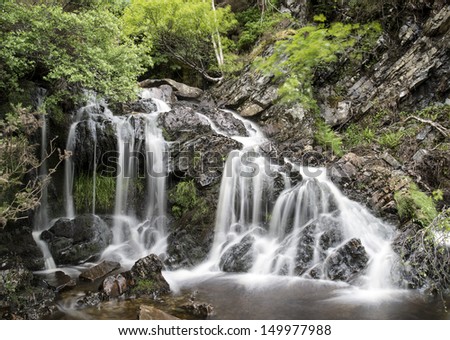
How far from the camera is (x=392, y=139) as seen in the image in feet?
34.7

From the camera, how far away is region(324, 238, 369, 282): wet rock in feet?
23.2

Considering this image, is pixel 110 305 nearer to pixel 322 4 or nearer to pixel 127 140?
pixel 127 140

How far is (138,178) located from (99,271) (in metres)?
3.60

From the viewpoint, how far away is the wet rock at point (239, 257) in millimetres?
7941

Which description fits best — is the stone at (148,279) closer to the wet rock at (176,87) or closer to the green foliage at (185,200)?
the green foliage at (185,200)

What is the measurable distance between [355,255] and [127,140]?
712cm

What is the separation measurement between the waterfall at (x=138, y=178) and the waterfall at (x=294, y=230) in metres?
1.93

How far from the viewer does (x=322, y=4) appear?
14.8 metres

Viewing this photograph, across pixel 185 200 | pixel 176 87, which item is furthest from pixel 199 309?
pixel 176 87

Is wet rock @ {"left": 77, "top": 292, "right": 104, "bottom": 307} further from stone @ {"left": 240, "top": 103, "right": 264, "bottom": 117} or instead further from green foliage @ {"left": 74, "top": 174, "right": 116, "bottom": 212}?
stone @ {"left": 240, "top": 103, "right": 264, "bottom": 117}

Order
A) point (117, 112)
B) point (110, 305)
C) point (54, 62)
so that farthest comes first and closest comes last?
point (117, 112) < point (54, 62) < point (110, 305)

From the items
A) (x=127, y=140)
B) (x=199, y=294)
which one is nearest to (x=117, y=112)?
(x=127, y=140)

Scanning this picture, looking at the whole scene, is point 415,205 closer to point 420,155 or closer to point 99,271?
point 420,155

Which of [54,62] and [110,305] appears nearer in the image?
[110,305]
